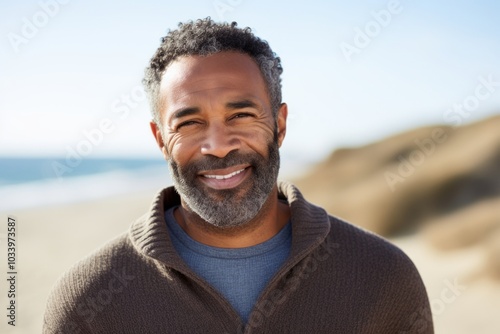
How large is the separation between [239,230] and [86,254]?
9.02m

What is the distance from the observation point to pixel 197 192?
2418 millimetres

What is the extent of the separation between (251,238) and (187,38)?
895 millimetres

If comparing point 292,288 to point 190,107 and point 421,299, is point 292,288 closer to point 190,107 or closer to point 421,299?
point 421,299

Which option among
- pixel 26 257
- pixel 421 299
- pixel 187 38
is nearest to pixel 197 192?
pixel 187 38

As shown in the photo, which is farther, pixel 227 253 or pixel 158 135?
pixel 158 135

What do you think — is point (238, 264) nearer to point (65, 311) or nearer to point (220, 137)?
point (220, 137)

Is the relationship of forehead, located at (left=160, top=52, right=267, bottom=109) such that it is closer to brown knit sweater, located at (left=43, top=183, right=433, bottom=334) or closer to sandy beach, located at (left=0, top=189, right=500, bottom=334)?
brown knit sweater, located at (left=43, top=183, right=433, bottom=334)

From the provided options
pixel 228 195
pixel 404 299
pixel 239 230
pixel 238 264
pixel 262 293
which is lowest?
pixel 404 299

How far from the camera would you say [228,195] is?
7.92 feet

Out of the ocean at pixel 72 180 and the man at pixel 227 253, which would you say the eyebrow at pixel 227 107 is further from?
the ocean at pixel 72 180

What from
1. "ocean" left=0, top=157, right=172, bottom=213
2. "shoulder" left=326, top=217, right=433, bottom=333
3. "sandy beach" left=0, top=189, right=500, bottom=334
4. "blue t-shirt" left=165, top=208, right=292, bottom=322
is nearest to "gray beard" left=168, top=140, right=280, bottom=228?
"blue t-shirt" left=165, top=208, right=292, bottom=322

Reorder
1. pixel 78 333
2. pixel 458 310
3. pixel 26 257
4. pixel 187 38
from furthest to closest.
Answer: pixel 26 257 < pixel 458 310 < pixel 187 38 < pixel 78 333

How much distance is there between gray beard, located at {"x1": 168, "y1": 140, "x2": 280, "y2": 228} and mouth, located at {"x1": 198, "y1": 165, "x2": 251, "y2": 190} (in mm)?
17

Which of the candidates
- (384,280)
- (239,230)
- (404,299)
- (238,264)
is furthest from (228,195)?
(404,299)
